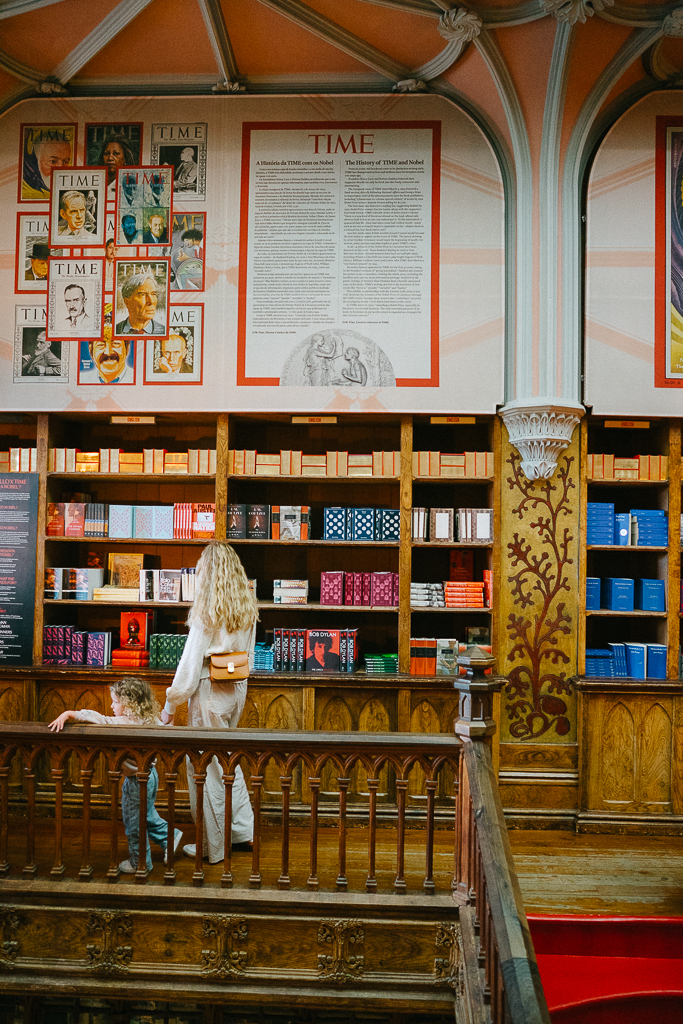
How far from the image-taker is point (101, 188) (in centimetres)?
489

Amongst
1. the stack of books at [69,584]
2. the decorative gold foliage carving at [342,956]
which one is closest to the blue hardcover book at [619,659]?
the decorative gold foliage carving at [342,956]

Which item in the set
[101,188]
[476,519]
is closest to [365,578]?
[476,519]

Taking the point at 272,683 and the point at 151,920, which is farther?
the point at 272,683

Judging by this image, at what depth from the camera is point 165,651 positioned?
4809 mm

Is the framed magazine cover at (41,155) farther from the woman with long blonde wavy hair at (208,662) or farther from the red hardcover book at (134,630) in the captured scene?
the woman with long blonde wavy hair at (208,662)

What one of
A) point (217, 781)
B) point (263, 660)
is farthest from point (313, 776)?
point (263, 660)

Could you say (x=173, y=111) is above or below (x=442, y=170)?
above

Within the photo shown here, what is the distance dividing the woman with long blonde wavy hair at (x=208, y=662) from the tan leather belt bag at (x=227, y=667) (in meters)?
0.04

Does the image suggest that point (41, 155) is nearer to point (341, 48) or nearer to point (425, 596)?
point (341, 48)

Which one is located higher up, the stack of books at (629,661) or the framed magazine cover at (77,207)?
the framed magazine cover at (77,207)

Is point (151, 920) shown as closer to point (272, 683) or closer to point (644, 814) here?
point (272, 683)

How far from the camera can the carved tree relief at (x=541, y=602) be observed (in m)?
4.69

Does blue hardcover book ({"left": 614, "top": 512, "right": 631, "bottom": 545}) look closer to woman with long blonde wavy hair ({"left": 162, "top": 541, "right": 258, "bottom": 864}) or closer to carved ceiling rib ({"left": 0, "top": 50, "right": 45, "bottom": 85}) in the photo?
woman with long blonde wavy hair ({"left": 162, "top": 541, "right": 258, "bottom": 864})

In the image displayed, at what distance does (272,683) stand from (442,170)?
11.5ft
